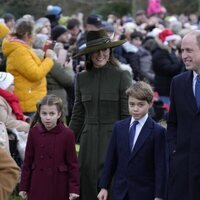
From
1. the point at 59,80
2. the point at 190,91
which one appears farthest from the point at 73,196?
the point at 59,80

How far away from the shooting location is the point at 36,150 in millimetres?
7426

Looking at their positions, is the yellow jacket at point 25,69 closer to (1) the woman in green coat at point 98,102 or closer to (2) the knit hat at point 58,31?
(1) the woman in green coat at point 98,102

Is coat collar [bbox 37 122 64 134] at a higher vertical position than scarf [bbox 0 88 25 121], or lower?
lower

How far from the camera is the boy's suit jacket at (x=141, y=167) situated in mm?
6738

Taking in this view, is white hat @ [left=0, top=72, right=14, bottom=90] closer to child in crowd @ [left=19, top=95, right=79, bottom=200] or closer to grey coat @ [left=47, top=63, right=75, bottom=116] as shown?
child in crowd @ [left=19, top=95, right=79, bottom=200]

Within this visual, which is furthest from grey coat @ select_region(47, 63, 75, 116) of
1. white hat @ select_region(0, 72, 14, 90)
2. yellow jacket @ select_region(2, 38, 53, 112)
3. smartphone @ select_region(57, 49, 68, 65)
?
white hat @ select_region(0, 72, 14, 90)

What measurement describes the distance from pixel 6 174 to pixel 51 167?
5.97ft

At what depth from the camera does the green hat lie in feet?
24.7

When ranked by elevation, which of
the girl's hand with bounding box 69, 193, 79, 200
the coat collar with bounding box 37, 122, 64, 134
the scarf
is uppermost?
Answer: the scarf

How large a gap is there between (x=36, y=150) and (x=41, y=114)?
1.17 ft

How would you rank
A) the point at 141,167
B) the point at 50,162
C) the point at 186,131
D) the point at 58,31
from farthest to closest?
Answer: 1. the point at 58,31
2. the point at 50,162
3. the point at 141,167
4. the point at 186,131

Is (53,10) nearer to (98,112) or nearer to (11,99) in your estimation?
(11,99)

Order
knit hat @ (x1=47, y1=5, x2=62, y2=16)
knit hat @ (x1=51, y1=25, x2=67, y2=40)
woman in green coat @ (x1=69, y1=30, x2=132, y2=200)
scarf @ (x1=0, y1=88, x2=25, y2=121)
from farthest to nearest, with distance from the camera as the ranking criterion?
knit hat @ (x1=47, y1=5, x2=62, y2=16) → knit hat @ (x1=51, y1=25, x2=67, y2=40) → scarf @ (x1=0, y1=88, x2=25, y2=121) → woman in green coat @ (x1=69, y1=30, x2=132, y2=200)

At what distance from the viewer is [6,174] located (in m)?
5.58
